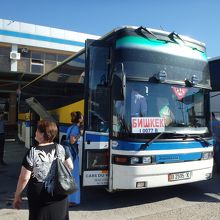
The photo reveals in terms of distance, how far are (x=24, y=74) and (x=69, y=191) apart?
16396mm

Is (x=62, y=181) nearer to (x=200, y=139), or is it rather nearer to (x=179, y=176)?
(x=179, y=176)

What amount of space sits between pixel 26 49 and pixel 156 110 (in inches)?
822

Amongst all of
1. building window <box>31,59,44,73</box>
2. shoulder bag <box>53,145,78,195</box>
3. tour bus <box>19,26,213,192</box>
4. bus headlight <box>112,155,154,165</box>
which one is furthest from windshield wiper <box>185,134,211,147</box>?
building window <box>31,59,44,73</box>

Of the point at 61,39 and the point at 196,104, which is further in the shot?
the point at 61,39

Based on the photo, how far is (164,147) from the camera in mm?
5961

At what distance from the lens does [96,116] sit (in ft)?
19.9

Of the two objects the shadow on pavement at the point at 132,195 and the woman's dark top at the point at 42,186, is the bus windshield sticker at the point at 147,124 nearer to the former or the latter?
the shadow on pavement at the point at 132,195

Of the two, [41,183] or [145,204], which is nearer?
[41,183]

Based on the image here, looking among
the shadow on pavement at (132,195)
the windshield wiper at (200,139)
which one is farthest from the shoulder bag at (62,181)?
the windshield wiper at (200,139)

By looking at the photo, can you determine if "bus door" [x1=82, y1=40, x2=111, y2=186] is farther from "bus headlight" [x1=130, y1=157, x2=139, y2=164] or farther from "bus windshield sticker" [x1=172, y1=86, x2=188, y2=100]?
"bus windshield sticker" [x1=172, y1=86, x2=188, y2=100]

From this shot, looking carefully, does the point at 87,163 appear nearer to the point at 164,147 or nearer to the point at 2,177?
the point at 164,147

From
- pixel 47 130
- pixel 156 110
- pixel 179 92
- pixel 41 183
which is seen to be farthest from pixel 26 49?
pixel 41 183

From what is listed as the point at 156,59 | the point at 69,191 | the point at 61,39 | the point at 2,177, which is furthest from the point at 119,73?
the point at 61,39

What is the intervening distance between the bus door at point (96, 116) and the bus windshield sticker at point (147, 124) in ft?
1.71
